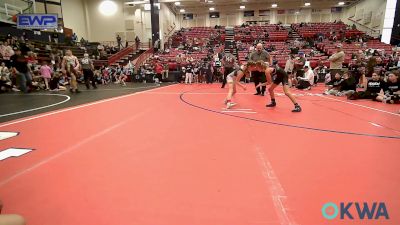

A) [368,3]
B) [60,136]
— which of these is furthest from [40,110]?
[368,3]

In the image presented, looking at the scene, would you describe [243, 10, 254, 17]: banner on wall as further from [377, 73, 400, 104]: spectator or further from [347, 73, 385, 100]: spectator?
[377, 73, 400, 104]: spectator

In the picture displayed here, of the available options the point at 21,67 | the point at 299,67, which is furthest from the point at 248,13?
the point at 21,67

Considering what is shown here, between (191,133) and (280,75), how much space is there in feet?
8.39

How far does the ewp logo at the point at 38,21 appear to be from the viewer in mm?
12344

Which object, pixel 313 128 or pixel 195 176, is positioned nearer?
pixel 195 176

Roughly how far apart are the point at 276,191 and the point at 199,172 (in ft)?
2.09

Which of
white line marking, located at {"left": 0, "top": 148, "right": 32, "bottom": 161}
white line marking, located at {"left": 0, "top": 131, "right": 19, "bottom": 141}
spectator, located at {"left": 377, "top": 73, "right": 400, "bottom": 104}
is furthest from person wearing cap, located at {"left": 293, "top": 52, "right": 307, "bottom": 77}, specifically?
white line marking, located at {"left": 0, "top": 148, "right": 32, "bottom": 161}

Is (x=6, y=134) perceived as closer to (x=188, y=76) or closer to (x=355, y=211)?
(x=355, y=211)

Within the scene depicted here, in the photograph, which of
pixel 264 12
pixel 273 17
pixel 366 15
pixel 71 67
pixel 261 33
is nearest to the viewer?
pixel 71 67

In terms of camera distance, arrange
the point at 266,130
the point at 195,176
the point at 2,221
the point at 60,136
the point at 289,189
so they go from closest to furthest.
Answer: the point at 2,221 → the point at 289,189 → the point at 195,176 → the point at 60,136 → the point at 266,130

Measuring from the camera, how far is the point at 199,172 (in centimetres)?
216

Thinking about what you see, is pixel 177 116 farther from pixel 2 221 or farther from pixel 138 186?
pixel 2 221

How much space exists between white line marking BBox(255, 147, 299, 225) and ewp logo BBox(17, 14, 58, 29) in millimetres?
13291

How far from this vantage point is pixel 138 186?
1929 millimetres
